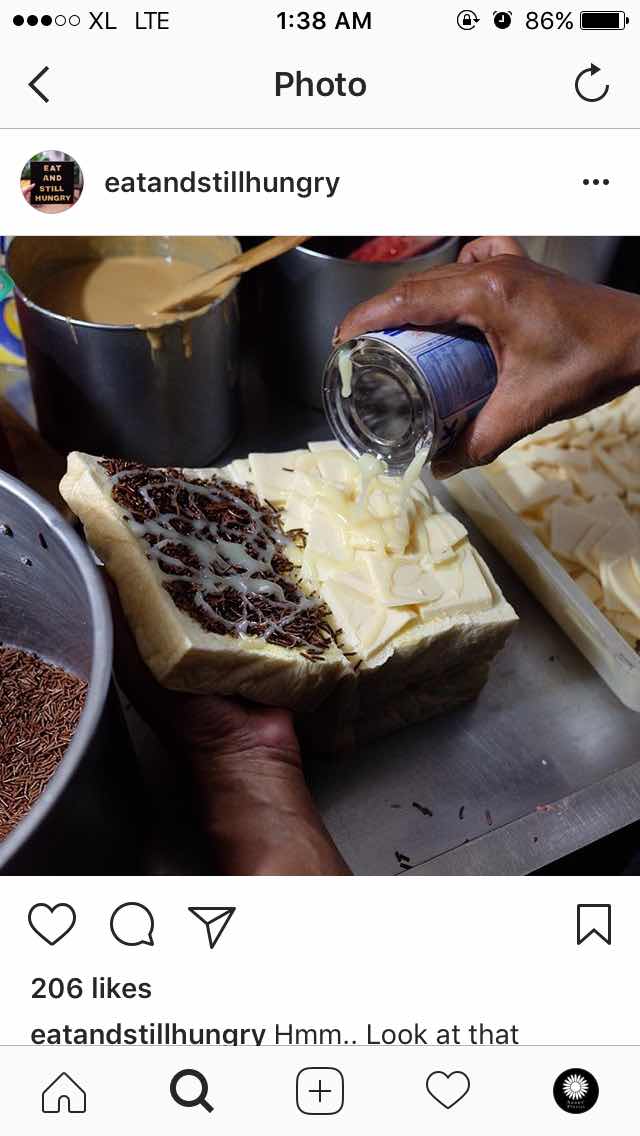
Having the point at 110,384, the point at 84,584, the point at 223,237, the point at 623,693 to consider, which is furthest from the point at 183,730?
the point at 223,237

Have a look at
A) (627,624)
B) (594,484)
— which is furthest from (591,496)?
(627,624)

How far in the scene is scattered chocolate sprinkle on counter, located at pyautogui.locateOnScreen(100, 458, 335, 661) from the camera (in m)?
1.27

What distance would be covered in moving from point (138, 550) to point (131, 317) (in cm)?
64

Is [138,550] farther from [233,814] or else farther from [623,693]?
[623,693]

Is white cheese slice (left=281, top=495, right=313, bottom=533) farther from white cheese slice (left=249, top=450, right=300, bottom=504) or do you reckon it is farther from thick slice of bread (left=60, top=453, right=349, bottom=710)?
thick slice of bread (left=60, top=453, right=349, bottom=710)

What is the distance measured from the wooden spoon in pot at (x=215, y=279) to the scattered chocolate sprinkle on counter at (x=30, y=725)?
0.67m

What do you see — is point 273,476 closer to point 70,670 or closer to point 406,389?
point 406,389

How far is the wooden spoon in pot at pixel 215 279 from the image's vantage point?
164cm

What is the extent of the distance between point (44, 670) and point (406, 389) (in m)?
0.61

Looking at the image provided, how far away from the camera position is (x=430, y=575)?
140 cm

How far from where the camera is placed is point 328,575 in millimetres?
1396

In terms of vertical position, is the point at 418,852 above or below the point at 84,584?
below
